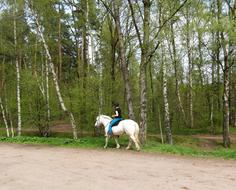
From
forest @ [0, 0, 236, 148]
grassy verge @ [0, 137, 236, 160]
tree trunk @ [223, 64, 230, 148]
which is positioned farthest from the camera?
tree trunk @ [223, 64, 230, 148]

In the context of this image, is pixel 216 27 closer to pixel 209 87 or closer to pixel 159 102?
pixel 159 102

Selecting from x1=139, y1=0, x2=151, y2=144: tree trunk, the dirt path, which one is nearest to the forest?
x1=139, y1=0, x2=151, y2=144: tree trunk

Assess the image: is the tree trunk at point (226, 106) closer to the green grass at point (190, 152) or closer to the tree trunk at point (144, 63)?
the green grass at point (190, 152)

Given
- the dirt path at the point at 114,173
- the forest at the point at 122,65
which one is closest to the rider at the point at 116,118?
the forest at the point at 122,65

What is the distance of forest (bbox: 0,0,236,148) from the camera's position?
14.9 metres

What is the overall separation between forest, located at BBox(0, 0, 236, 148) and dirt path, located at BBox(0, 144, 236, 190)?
4.35 meters

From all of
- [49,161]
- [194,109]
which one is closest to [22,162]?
[49,161]

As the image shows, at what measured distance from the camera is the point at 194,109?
28656 millimetres

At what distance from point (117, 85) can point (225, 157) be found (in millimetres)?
10757

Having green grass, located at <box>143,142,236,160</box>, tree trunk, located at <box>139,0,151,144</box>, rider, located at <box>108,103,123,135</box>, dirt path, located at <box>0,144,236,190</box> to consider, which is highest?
tree trunk, located at <box>139,0,151,144</box>

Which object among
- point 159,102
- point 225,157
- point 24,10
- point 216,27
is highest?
point 24,10

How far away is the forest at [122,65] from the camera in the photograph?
1491 cm

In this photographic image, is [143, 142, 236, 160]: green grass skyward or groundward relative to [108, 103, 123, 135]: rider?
groundward

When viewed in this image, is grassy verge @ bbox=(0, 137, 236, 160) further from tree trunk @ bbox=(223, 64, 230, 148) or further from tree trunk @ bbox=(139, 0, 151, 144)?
tree trunk @ bbox=(223, 64, 230, 148)
